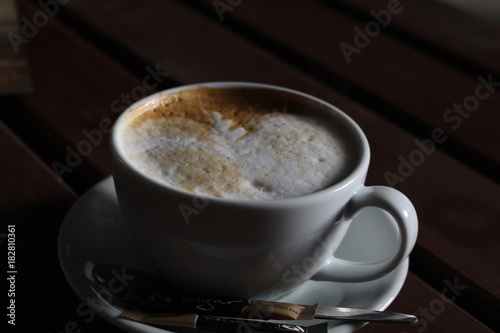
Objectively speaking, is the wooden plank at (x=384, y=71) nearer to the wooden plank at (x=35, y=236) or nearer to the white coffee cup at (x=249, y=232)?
the white coffee cup at (x=249, y=232)

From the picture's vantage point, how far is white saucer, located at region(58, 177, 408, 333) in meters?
0.59

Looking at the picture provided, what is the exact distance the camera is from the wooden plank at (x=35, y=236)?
23.1 inches

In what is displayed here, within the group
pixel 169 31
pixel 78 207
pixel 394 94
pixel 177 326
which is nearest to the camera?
pixel 177 326

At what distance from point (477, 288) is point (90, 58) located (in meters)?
0.74

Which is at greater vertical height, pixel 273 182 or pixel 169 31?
pixel 273 182

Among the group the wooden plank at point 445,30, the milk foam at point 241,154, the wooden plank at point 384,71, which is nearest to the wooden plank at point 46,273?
the milk foam at point 241,154

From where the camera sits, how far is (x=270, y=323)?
58cm

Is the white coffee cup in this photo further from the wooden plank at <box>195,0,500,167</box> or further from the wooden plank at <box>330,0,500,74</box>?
the wooden plank at <box>330,0,500,74</box>

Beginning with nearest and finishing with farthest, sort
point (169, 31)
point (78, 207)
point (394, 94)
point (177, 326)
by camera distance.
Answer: point (177, 326) → point (78, 207) → point (394, 94) → point (169, 31)

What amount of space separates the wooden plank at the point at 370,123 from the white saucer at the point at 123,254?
0.07m

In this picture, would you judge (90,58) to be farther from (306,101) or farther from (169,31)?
(306,101)

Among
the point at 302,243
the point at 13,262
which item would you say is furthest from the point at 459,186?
the point at 13,262

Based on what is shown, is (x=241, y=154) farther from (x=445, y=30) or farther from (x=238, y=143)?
(x=445, y=30)

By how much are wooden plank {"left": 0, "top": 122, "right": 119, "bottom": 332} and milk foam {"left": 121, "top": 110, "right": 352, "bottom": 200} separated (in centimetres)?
14
